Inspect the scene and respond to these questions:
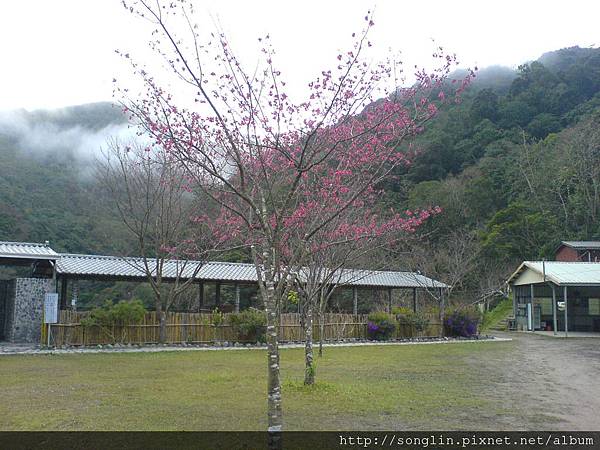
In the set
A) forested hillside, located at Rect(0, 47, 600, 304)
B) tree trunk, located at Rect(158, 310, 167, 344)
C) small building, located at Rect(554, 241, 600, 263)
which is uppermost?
forested hillside, located at Rect(0, 47, 600, 304)

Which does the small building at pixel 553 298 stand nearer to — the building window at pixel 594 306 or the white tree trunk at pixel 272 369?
the building window at pixel 594 306

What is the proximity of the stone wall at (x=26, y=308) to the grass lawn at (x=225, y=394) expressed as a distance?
4.63 metres

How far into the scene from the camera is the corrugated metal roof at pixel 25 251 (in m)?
17.1

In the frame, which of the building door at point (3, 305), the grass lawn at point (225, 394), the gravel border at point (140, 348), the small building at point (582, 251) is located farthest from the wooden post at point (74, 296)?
the small building at point (582, 251)

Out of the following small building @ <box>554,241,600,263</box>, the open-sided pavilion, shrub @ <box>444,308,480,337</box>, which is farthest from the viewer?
small building @ <box>554,241,600,263</box>

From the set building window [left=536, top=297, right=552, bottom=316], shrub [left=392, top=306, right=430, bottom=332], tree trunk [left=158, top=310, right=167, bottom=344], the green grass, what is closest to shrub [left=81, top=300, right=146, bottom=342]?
tree trunk [left=158, top=310, right=167, bottom=344]

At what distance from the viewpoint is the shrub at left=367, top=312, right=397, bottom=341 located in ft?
73.3

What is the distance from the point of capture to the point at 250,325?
1927 centimetres

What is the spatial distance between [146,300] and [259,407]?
22.7 meters

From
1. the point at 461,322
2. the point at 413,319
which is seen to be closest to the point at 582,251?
the point at 461,322

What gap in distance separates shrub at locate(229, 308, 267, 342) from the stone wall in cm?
620

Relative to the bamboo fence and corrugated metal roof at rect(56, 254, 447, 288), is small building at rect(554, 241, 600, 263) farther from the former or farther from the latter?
the bamboo fence

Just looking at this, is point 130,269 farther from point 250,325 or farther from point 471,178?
point 471,178

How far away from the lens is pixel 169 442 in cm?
552
